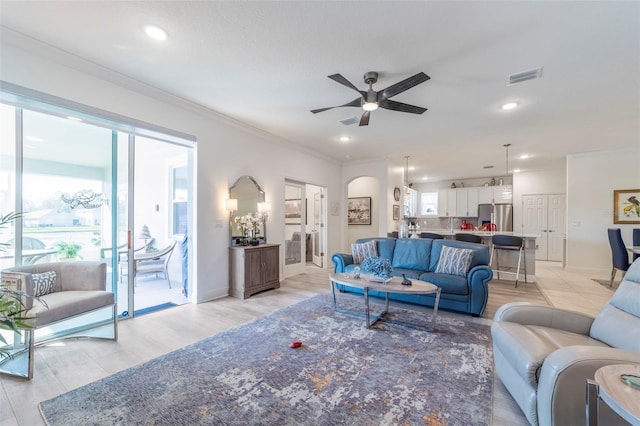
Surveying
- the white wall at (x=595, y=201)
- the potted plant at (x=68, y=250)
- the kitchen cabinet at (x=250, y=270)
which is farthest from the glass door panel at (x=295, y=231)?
the white wall at (x=595, y=201)

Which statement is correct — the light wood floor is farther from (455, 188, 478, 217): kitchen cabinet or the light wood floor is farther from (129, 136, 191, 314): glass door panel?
(455, 188, 478, 217): kitchen cabinet

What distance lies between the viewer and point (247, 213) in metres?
4.83

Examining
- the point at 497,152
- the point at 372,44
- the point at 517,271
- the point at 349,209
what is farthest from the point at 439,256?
the point at 349,209

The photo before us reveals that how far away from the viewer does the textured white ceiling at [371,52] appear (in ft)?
6.75

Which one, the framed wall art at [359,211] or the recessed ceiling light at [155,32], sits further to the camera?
the framed wall art at [359,211]

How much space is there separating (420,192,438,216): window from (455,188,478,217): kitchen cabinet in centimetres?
77

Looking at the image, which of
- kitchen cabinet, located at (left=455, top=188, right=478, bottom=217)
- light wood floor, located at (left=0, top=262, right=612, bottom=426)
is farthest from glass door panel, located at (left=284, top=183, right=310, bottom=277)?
kitchen cabinet, located at (left=455, top=188, right=478, bottom=217)

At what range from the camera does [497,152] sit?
6.25 m

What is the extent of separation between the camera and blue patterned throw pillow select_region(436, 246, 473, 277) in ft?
12.6

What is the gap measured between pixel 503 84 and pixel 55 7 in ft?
14.0

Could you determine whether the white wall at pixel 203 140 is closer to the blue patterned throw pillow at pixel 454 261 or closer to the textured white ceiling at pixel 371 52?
the textured white ceiling at pixel 371 52

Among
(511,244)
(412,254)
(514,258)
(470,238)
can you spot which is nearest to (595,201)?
(514,258)

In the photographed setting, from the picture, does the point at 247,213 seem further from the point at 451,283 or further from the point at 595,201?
the point at 595,201

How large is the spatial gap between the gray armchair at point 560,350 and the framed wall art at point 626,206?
5.74 m
